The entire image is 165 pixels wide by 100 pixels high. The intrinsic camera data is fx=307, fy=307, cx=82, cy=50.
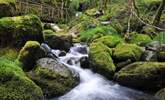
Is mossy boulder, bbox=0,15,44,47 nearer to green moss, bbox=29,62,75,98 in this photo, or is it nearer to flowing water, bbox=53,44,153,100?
green moss, bbox=29,62,75,98

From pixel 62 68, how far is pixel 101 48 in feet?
9.20

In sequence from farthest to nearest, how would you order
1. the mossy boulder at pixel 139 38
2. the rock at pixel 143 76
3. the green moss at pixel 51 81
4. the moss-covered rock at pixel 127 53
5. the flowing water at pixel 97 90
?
1. the mossy boulder at pixel 139 38
2. the moss-covered rock at pixel 127 53
3. the rock at pixel 143 76
4. the flowing water at pixel 97 90
5. the green moss at pixel 51 81

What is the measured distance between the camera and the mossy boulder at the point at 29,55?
343 inches

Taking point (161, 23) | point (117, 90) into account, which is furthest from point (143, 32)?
point (117, 90)

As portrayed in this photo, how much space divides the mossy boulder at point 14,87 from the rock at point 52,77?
1.06 m

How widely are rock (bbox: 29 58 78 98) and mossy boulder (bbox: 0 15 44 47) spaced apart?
144cm

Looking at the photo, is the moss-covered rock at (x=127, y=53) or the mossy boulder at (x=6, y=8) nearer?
the mossy boulder at (x=6, y=8)

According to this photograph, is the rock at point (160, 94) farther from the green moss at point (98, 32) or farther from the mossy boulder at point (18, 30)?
the green moss at point (98, 32)

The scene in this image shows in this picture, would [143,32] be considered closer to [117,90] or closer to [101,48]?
[101,48]

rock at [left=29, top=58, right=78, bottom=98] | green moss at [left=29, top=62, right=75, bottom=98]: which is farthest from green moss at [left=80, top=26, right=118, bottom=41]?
green moss at [left=29, top=62, right=75, bottom=98]

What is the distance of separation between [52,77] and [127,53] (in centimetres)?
367

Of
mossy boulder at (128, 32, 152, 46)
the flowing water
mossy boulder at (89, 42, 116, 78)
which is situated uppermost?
mossy boulder at (89, 42, 116, 78)

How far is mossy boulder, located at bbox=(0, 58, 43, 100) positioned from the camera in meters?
6.59

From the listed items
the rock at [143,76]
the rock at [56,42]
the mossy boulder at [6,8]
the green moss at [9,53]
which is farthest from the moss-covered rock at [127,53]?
→ the mossy boulder at [6,8]
